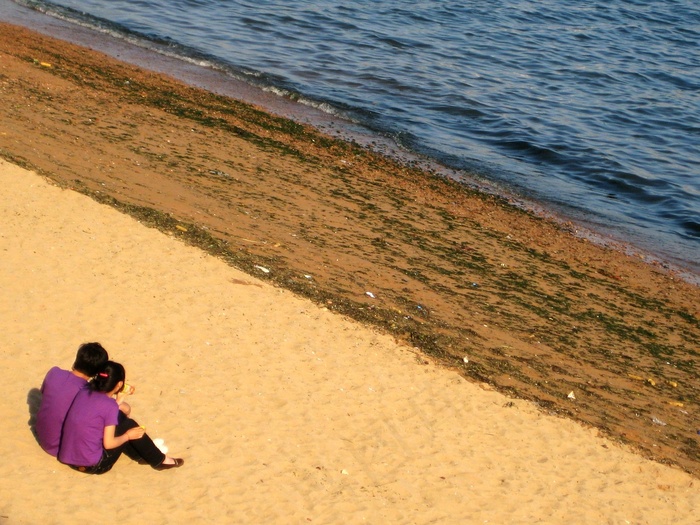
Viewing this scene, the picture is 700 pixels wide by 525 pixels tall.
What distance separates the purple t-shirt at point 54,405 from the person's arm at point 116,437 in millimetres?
293

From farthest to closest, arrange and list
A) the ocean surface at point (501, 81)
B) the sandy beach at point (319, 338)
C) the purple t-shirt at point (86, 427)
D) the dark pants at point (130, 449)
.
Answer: the ocean surface at point (501, 81), the sandy beach at point (319, 338), the dark pants at point (130, 449), the purple t-shirt at point (86, 427)

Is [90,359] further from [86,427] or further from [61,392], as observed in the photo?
[86,427]

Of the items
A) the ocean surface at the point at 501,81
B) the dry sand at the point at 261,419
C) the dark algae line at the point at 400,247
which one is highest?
the ocean surface at the point at 501,81

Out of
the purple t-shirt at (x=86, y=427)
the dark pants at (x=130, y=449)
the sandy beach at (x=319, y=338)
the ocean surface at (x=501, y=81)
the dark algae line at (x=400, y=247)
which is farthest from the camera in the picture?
the ocean surface at (x=501, y=81)

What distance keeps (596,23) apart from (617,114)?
8.58m

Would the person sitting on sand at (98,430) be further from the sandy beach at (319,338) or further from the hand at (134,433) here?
the sandy beach at (319,338)

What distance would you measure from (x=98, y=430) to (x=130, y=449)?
1.04 feet

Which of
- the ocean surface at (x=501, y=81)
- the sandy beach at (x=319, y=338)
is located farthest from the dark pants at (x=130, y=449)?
the ocean surface at (x=501, y=81)

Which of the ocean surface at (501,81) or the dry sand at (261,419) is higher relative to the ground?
the ocean surface at (501,81)

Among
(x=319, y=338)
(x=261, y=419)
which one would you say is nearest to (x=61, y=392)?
(x=261, y=419)

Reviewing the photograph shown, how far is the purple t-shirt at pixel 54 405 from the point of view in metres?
5.58

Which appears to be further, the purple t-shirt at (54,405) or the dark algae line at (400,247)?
the dark algae line at (400,247)

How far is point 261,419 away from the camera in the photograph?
6500mm

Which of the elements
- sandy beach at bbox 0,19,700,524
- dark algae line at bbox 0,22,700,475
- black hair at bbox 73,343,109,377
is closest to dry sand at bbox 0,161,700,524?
sandy beach at bbox 0,19,700,524
